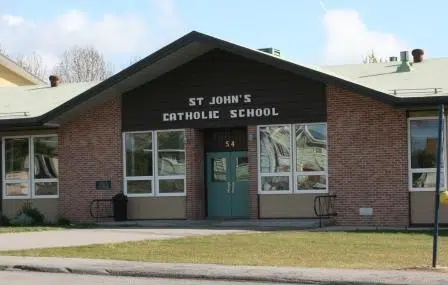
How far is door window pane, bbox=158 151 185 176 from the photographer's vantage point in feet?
79.0

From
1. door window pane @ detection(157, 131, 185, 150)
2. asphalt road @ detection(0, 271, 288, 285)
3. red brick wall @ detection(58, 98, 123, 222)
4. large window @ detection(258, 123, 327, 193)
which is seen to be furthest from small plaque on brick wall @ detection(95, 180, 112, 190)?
asphalt road @ detection(0, 271, 288, 285)

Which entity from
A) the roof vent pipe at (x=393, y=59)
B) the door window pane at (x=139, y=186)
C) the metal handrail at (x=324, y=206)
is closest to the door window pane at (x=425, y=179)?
the metal handrail at (x=324, y=206)

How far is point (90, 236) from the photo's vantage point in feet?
63.7

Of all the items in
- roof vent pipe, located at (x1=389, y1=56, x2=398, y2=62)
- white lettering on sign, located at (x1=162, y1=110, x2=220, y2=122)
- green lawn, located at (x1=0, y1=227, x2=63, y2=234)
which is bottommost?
green lawn, located at (x1=0, y1=227, x2=63, y2=234)

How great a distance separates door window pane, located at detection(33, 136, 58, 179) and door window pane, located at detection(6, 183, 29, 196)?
1.98 ft

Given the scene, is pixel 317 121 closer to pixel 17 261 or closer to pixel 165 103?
pixel 165 103

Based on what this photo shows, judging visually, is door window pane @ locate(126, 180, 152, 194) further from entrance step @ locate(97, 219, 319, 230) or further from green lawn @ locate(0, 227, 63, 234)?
green lawn @ locate(0, 227, 63, 234)

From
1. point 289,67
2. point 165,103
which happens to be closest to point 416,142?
point 289,67

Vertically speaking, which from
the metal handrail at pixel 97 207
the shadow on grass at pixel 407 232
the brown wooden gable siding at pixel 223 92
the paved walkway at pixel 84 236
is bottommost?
the paved walkway at pixel 84 236

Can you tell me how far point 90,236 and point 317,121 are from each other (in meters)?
7.38

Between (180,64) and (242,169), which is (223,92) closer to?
(180,64)

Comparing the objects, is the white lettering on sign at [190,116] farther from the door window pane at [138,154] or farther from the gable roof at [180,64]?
the gable roof at [180,64]

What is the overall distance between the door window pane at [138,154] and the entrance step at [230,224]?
65.3 inches

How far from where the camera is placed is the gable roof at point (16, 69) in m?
33.5
